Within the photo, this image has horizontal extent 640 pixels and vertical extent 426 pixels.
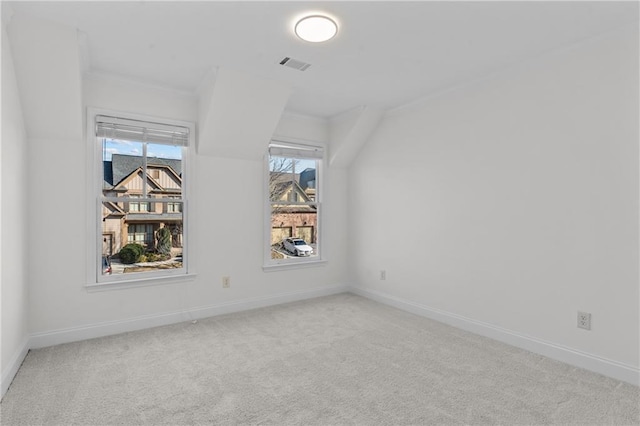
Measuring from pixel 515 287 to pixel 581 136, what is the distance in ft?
4.33

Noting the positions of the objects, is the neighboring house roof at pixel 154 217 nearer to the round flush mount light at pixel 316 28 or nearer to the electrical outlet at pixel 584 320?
the round flush mount light at pixel 316 28

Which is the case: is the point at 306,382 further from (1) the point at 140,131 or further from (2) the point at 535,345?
(1) the point at 140,131

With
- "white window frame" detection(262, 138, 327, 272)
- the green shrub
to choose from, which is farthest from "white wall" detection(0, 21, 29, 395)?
"white window frame" detection(262, 138, 327, 272)

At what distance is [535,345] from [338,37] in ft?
9.53

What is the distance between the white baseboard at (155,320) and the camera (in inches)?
117

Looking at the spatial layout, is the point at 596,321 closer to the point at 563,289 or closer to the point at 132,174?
the point at 563,289

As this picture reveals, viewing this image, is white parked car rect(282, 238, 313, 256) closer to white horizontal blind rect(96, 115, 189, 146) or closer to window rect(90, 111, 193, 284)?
window rect(90, 111, 193, 284)

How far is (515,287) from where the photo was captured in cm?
300

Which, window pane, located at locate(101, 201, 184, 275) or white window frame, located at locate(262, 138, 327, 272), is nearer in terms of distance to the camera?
window pane, located at locate(101, 201, 184, 275)

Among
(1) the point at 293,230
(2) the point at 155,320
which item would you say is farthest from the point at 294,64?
(2) the point at 155,320

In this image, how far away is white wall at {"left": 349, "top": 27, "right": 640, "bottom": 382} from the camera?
95.4 inches

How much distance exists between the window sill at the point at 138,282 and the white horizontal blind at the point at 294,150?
5.77 ft

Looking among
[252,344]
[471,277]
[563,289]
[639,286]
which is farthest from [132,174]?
[639,286]

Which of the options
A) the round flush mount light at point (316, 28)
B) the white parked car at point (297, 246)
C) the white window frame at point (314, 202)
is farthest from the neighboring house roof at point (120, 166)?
the round flush mount light at point (316, 28)
